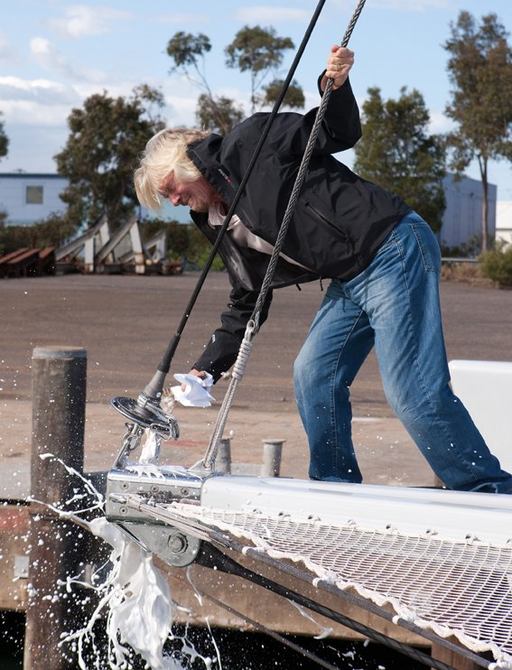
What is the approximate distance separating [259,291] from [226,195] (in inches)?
20.4

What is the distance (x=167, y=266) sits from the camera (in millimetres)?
40969

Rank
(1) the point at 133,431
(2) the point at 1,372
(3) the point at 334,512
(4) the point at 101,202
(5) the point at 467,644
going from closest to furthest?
(5) the point at 467,644 → (3) the point at 334,512 → (1) the point at 133,431 → (2) the point at 1,372 → (4) the point at 101,202

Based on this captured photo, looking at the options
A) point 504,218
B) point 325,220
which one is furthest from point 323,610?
point 504,218

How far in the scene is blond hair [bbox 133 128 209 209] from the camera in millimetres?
4301

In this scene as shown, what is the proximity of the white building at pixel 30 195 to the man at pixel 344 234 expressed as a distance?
66.1 metres

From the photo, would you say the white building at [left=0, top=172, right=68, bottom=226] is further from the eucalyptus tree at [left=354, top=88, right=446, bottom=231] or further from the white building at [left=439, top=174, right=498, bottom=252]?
the eucalyptus tree at [left=354, top=88, right=446, bottom=231]

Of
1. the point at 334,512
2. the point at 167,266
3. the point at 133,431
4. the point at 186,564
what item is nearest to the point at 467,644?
the point at 334,512

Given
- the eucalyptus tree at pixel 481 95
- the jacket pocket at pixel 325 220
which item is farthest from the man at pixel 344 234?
the eucalyptus tree at pixel 481 95

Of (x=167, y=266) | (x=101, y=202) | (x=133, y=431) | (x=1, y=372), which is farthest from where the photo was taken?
(x=101, y=202)

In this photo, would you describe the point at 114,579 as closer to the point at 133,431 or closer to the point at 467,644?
the point at 133,431

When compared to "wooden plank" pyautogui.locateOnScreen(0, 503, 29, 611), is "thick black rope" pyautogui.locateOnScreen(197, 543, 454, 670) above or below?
above

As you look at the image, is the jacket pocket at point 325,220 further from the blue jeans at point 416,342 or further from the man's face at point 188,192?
the man's face at point 188,192

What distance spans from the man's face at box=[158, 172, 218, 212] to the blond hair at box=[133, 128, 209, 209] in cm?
2

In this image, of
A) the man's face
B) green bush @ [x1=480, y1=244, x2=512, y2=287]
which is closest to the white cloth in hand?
the man's face
